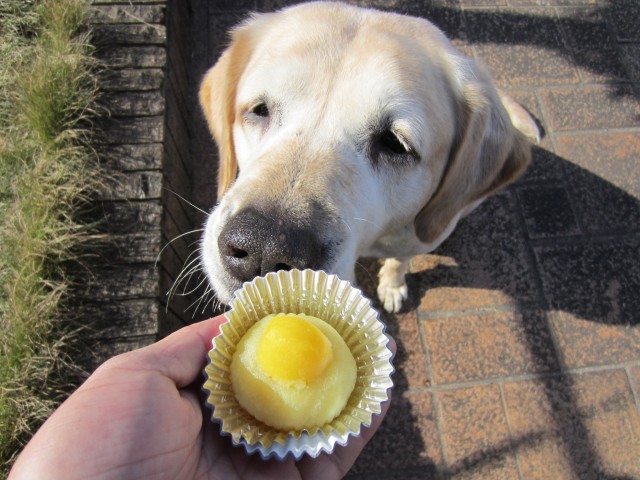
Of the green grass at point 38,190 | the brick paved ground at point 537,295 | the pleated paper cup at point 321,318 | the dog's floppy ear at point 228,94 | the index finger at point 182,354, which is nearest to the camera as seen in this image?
the pleated paper cup at point 321,318

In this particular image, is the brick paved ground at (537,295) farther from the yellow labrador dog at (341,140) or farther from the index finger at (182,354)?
the index finger at (182,354)

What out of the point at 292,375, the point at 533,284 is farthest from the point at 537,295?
the point at 292,375

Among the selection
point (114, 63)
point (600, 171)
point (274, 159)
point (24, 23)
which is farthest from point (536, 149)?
point (24, 23)

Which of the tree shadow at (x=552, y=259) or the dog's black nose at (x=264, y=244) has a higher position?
the dog's black nose at (x=264, y=244)

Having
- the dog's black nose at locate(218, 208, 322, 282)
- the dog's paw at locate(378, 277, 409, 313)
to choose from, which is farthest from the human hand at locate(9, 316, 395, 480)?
the dog's paw at locate(378, 277, 409, 313)

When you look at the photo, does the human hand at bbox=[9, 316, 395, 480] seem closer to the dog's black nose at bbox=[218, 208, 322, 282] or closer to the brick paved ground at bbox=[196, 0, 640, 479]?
the dog's black nose at bbox=[218, 208, 322, 282]

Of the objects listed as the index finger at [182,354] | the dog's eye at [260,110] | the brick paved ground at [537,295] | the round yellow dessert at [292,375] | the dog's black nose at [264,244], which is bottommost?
the brick paved ground at [537,295]

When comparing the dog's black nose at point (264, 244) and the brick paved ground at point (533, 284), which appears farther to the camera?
the brick paved ground at point (533, 284)

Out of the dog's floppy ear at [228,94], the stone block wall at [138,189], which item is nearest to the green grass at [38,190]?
the stone block wall at [138,189]
